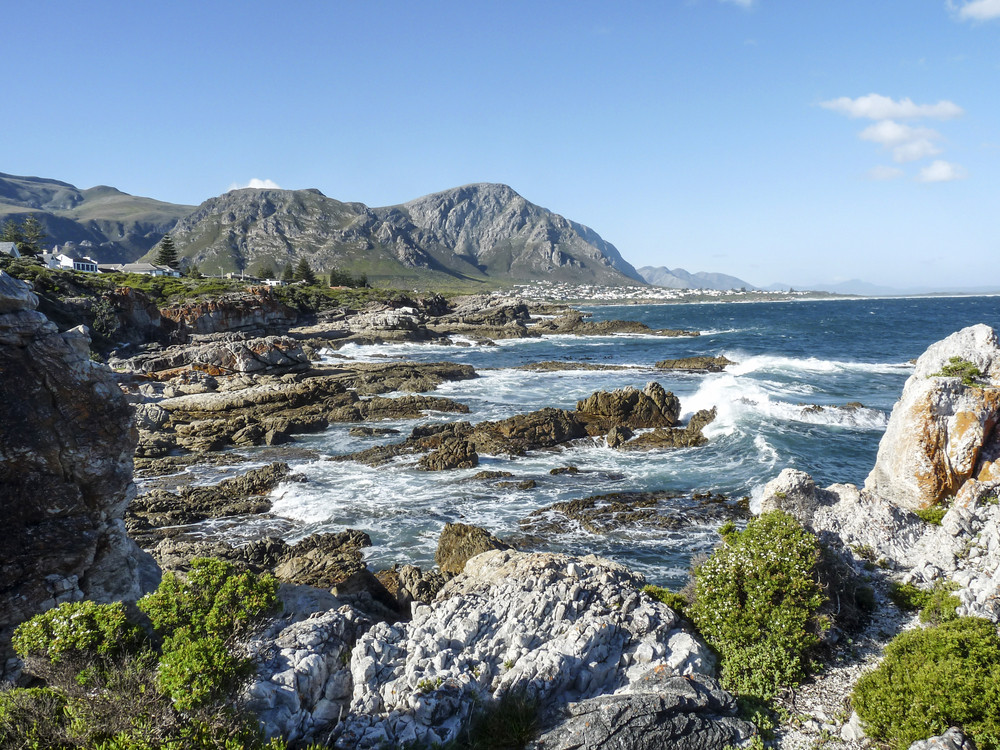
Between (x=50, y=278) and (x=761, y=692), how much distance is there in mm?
79438

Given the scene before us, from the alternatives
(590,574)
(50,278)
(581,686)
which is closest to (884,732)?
(581,686)

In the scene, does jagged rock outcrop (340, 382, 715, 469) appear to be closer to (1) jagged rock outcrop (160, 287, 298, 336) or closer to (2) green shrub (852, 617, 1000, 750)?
(2) green shrub (852, 617, 1000, 750)

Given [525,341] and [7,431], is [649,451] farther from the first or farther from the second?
[525,341]

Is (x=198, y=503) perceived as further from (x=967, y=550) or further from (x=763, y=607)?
(x=967, y=550)

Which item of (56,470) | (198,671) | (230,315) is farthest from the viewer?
(230,315)

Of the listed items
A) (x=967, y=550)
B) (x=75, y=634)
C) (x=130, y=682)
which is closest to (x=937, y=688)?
(x=967, y=550)

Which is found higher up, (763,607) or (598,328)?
(598,328)

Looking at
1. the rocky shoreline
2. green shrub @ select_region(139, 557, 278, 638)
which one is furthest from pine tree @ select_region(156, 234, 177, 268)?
green shrub @ select_region(139, 557, 278, 638)

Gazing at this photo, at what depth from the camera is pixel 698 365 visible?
59594 mm

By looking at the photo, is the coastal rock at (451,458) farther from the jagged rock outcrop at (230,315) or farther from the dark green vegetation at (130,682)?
the jagged rock outcrop at (230,315)

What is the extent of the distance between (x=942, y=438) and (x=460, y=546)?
45.3 feet

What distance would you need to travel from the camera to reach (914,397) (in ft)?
51.5

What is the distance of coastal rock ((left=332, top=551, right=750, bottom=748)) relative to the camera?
8.62 m

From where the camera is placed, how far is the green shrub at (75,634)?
A: 7.02 meters
